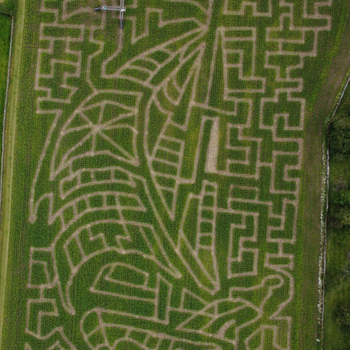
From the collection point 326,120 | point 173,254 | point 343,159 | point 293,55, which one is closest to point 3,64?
point 173,254

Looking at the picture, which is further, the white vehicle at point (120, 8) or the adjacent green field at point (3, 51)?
the adjacent green field at point (3, 51)

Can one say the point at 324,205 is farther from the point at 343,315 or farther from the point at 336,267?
the point at 343,315

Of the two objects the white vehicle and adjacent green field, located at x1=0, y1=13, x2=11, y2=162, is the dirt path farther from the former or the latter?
adjacent green field, located at x1=0, y1=13, x2=11, y2=162

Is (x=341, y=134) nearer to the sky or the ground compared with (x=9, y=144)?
nearer to the sky

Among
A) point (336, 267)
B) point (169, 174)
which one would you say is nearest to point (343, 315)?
point (336, 267)

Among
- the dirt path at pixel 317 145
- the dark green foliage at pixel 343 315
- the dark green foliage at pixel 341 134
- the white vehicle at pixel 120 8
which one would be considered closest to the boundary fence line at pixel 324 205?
the dirt path at pixel 317 145

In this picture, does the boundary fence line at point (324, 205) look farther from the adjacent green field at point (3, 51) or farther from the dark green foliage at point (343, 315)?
the adjacent green field at point (3, 51)

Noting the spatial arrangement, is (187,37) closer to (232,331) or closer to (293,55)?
(293,55)

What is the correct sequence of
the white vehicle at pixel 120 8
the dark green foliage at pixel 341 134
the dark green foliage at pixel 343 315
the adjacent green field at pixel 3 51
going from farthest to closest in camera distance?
1. the adjacent green field at pixel 3 51
2. the white vehicle at pixel 120 8
3. the dark green foliage at pixel 343 315
4. the dark green foliage at pixel 341 134
